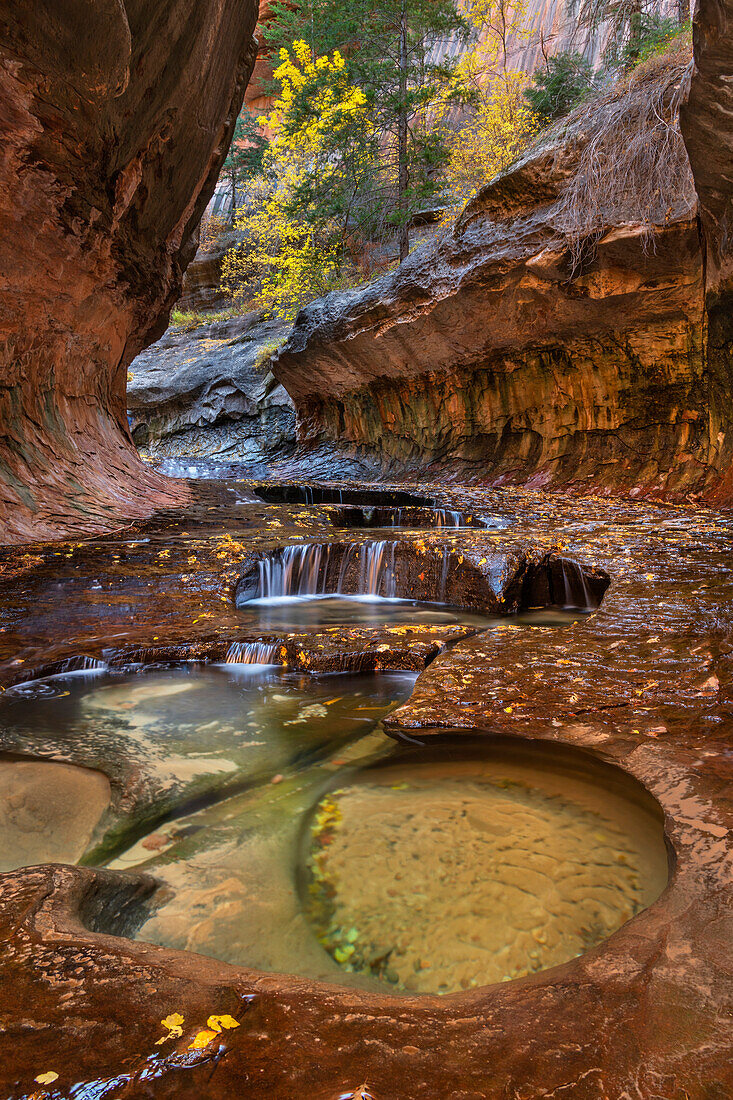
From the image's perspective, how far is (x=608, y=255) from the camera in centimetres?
968

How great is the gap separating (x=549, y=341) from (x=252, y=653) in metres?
10.1

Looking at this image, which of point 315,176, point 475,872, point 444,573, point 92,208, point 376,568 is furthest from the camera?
point 315,176

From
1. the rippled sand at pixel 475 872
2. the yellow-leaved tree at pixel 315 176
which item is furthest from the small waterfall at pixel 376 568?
the yellow-leaved tree at pixel 315 176

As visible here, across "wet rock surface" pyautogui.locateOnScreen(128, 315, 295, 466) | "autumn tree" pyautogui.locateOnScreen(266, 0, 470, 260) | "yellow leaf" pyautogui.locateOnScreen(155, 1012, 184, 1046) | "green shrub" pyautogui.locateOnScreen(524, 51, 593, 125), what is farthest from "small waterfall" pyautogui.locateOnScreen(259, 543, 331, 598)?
"green shrub" pyautogui.locateOnScreen(524, 51, 593, 125)

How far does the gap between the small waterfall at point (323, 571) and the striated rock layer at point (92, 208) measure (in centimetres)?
324

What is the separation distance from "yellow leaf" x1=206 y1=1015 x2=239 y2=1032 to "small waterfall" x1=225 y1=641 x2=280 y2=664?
318 cm

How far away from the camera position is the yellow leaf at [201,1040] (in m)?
1.16

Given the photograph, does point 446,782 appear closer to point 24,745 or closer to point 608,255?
point 24,745

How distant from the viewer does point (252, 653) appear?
4.46 m

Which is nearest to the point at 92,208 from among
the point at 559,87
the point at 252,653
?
the point at 252,653

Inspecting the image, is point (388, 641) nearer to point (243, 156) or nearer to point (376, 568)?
point (376, 568)

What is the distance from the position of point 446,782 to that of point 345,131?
68.0 ft

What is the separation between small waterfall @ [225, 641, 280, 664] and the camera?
443 centimetres

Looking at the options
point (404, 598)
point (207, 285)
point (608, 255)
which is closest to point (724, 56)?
point (608, 255)
